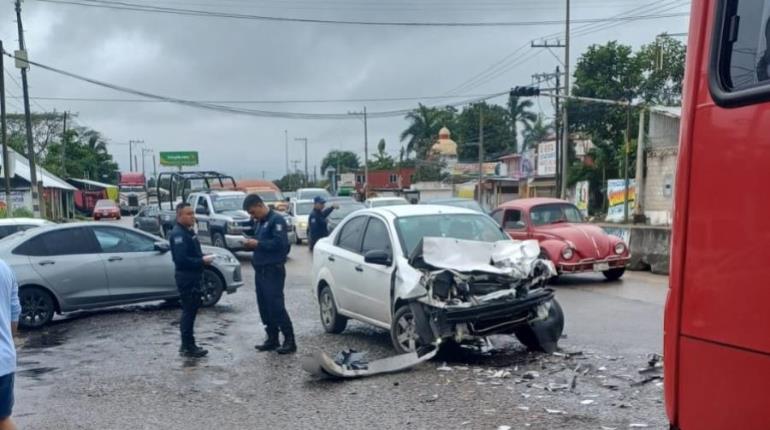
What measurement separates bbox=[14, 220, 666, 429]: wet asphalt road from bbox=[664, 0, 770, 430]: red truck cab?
3.15m

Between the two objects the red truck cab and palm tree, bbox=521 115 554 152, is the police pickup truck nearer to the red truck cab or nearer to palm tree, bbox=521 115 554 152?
the red truck cab

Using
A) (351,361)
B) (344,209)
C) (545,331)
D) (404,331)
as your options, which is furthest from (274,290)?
(344,209)

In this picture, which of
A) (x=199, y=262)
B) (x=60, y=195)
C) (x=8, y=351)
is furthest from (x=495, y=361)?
(x=60, y=195)

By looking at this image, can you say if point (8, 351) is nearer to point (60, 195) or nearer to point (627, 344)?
point (627, 344)

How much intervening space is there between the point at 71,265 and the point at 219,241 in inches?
433

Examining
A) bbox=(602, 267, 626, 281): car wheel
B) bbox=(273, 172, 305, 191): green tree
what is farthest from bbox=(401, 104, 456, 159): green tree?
bbox=(602, 267, 626, 281): car wheel

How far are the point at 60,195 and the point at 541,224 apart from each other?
51120mm

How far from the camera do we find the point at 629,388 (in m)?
6.83

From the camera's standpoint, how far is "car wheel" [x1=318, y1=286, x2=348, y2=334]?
10.2 meters

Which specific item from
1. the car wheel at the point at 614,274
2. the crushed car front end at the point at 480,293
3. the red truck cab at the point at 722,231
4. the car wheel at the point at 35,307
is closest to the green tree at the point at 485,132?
the car wheel at the point at 614,274

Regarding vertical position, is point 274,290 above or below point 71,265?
above

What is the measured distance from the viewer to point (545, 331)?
8.34 m

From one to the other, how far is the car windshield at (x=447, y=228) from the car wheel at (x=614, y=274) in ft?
23.2

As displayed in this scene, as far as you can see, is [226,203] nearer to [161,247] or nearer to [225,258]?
[225,258]
